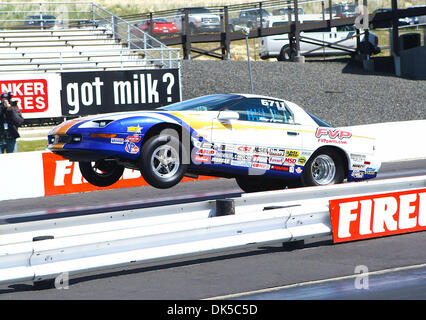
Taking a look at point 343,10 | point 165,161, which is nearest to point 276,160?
point 165,161

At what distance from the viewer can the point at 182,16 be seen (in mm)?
35094

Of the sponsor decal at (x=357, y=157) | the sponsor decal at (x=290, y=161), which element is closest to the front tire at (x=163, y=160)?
the sponsor decal at (x=290, y=161)

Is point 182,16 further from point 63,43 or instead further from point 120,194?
point 120,194

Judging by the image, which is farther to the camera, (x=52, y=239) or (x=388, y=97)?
(x=388, y=97)

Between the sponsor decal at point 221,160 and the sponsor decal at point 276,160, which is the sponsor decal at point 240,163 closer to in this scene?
the sponsor decal at point 221,160

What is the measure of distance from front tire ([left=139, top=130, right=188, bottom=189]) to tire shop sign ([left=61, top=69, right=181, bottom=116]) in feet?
49.5

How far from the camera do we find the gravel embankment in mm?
31281

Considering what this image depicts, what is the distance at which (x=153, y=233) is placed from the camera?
305 inches

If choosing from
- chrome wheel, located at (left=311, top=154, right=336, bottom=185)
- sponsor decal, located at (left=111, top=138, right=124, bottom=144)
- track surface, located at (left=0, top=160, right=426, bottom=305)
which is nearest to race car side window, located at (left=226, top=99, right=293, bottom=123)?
chrome wheel, located at (left=311, top=154, right=336, bottom=185)

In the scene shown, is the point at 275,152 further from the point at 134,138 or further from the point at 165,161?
the point at 134,138

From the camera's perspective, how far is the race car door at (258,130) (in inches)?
404

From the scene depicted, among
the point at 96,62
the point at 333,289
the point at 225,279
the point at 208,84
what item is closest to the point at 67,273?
the point at 225,279

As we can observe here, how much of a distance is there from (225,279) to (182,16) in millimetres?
28773

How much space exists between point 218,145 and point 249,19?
2855cm
